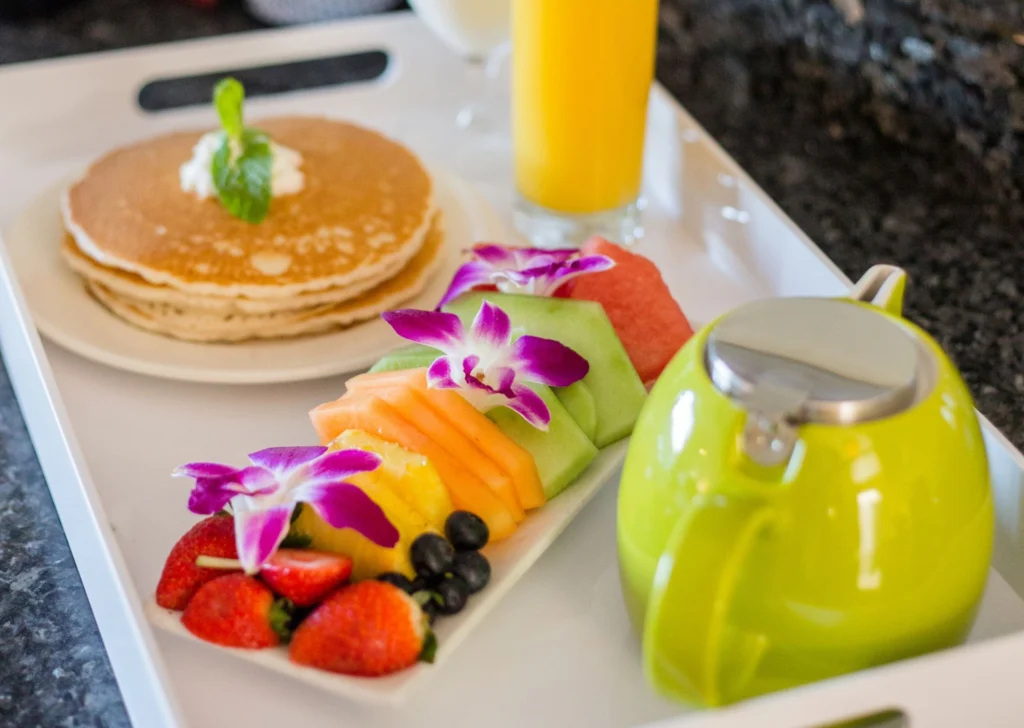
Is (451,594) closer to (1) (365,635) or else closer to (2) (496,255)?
(1) (365,635)

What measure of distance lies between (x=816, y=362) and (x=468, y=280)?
0.42 metres

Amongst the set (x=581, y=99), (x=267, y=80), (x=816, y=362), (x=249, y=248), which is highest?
(x=816, y=362)

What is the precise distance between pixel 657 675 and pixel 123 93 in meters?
1.18

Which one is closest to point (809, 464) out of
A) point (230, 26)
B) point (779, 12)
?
point (779, 12)

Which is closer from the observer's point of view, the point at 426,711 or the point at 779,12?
the point at 426,711

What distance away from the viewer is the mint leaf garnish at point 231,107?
1.12 metres

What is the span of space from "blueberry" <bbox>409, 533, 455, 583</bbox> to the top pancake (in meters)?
0.41

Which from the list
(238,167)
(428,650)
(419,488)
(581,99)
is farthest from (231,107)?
(428,650)

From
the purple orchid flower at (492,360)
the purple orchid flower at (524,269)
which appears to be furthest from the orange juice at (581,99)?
the purple orchid flower at (492,360)

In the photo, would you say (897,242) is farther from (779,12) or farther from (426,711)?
(426,711)

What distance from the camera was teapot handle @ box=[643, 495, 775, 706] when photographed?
1.93 ft

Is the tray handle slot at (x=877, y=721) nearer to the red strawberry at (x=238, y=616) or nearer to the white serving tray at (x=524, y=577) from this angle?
the white serving tray at (x=524, y=577)

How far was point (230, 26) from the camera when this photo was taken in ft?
6.04

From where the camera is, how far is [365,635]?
660 millimetres
